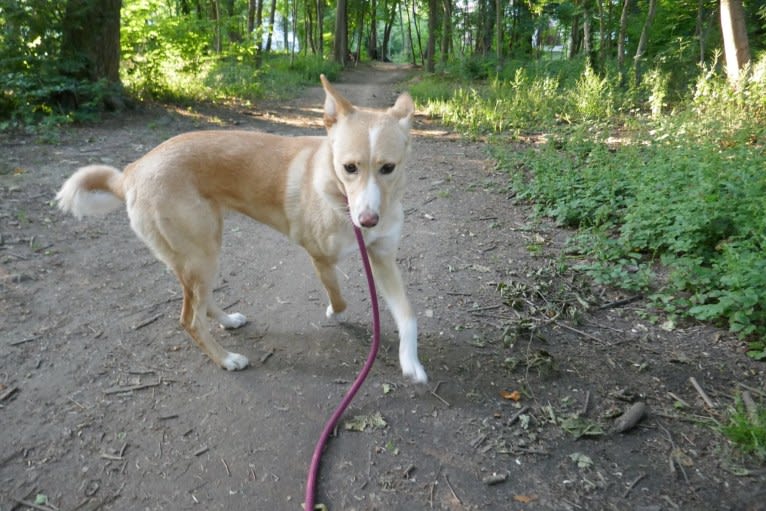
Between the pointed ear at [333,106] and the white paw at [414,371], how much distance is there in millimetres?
1582

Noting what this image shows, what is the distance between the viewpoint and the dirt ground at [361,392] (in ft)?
7.16

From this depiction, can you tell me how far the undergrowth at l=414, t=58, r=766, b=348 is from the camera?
3.20 metres

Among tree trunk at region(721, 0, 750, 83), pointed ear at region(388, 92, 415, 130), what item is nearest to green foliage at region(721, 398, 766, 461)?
pointed ear at region(388, 92, 415, 130)

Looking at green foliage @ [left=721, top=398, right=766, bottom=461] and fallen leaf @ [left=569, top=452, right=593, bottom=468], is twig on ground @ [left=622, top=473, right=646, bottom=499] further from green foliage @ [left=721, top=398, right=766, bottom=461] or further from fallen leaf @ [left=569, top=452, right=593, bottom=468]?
green foliage @ [left=721, top=398, right=766, bottom=461]

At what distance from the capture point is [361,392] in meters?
2.82

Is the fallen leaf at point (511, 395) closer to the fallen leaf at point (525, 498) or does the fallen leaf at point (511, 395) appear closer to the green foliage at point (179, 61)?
the fallen leaf at point (525, 498)

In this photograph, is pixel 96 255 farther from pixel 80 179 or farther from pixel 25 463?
pixel 25 463

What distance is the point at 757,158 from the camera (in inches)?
161

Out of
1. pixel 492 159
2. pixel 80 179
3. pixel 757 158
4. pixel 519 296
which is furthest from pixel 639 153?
pixel 80 179

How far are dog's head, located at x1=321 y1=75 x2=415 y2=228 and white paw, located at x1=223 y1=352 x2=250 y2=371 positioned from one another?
4.38ft

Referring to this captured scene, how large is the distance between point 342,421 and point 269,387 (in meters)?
0.60

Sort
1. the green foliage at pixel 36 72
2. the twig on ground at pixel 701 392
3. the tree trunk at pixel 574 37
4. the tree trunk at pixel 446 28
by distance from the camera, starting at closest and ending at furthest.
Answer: the twig on ground at pixel 701 392
the green foliage at pixel 36 72
the tree trunk at pixel 574 37
the tree trunk at pixel 446 28

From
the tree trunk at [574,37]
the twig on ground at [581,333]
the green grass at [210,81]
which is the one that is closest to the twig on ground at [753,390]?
the twig on ground at [581,333]

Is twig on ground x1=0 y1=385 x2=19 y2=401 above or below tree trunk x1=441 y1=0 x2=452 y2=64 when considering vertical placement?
below
